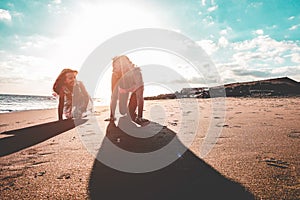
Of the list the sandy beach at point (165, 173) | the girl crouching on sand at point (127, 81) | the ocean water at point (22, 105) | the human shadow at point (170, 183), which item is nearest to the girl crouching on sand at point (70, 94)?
the girl crouching on sand at point (127, 81)

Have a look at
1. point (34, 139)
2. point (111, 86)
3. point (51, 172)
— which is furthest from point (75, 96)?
point (51, 172)

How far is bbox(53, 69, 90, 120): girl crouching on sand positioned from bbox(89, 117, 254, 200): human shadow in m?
4.60

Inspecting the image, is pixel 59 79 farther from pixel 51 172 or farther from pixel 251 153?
pixel 251 153

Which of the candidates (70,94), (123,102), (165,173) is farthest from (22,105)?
(165,173)

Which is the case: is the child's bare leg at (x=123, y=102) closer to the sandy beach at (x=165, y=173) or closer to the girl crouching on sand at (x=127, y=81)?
the girl crouching on sand at (x=127, y=81)

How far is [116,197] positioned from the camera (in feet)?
4.69

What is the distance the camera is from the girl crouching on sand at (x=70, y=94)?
6.39 m

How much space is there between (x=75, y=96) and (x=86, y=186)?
5444 mm

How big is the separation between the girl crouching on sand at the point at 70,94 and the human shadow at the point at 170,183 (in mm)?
4597

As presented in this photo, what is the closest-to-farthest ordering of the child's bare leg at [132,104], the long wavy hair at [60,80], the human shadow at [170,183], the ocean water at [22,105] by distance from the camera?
the human shadow at [170,183] < the child's bare leg at [132,104] < the long wavy hair at [60,80] < the ocean water at [22,105]

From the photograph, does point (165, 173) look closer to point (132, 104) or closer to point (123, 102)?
point (132, 104)

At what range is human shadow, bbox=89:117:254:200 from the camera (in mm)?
1435

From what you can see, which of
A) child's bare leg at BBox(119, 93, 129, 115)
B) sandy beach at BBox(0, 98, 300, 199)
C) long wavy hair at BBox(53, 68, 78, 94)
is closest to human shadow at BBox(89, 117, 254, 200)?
sandy beach at BBox(0, 98, 300, 199)

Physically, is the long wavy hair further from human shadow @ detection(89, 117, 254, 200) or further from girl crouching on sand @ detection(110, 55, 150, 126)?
human shadow @ detection(89, 117, 254, 200)
